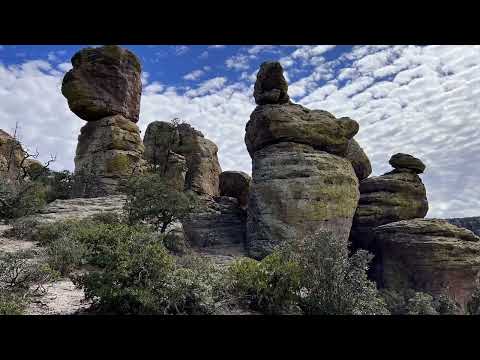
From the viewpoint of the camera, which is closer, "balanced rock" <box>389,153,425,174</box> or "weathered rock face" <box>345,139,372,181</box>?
"balanced rock" <box>389,153,425,174</box>

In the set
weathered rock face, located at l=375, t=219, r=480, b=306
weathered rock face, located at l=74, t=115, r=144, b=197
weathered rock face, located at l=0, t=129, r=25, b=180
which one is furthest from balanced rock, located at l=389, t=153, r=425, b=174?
weathered rock face, located at l=0, t=129, r=25, b=180

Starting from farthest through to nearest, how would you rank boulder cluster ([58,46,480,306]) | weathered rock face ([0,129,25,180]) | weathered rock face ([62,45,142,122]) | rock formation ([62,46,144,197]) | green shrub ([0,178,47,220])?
weathered rock face ([0,129,25,180]) < weathered rock face ([62,45,142,122]) < rock formation ([62,46,144,197]) < boulder cluster ([58,46,480,306]) < green shrub ([0,178,47,220])

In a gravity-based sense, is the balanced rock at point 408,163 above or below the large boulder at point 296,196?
above

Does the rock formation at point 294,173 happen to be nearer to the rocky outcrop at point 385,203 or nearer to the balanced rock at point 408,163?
the rocky outcrop at point 385,203

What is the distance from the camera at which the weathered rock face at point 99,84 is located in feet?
80.6

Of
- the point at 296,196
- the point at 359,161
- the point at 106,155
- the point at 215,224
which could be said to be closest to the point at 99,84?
the point at 106,155

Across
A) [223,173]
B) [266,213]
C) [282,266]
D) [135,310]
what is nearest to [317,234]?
[282,266]

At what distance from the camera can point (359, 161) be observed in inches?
1210

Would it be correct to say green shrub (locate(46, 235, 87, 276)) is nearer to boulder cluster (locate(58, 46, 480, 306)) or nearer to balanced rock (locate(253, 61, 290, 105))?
boulder cluster (locate(58, 46, 480, 306))

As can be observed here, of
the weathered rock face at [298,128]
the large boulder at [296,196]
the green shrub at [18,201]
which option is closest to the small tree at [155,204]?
the green shrub at [18,201]

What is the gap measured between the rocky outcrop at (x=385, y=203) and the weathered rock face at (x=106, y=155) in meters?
15.5

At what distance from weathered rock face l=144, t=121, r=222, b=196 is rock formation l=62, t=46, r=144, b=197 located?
3.29 meters

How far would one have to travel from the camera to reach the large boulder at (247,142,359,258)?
2123 cm
